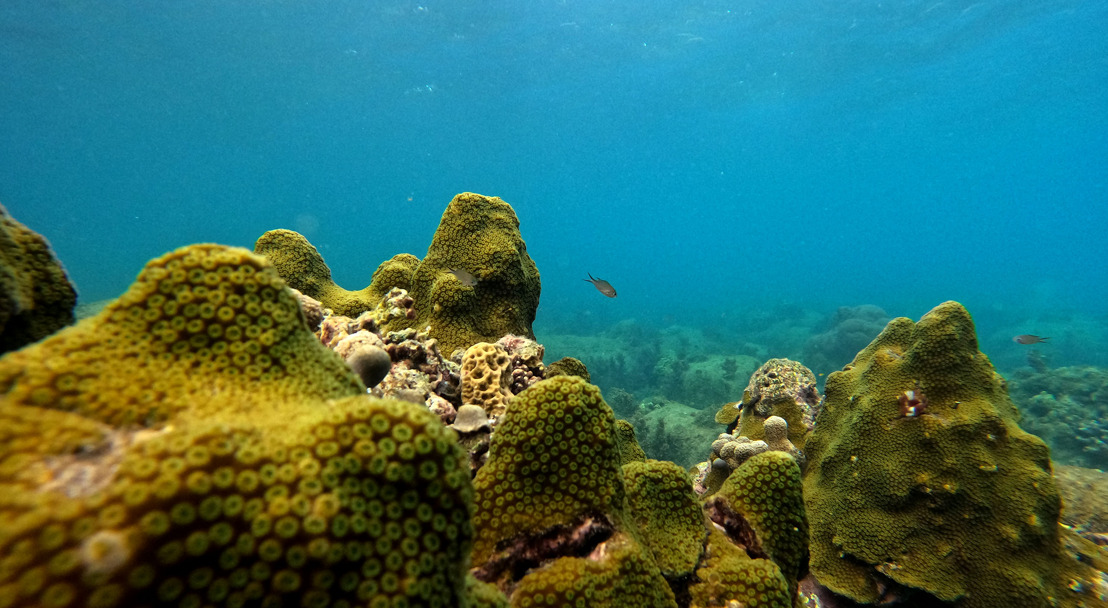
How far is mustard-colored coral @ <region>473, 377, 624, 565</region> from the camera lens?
2.68 m

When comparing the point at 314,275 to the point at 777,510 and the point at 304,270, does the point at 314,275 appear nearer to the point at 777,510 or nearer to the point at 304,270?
the point at 304,270

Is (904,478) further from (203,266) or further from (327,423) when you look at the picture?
(203,266)

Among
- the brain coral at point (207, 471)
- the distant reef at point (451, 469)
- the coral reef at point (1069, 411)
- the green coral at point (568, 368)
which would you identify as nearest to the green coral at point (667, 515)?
the distant reef at point (451, 469)

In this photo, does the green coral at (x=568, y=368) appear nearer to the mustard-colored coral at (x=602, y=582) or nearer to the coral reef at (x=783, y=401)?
the coral reef at (x=783, y=401)

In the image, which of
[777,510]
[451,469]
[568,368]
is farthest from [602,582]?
[568,368]

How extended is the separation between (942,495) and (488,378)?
507 centimetres

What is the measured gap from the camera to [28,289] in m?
2.58

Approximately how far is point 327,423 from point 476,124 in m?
111

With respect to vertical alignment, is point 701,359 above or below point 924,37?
below

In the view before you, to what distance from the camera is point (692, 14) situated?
48812 mm

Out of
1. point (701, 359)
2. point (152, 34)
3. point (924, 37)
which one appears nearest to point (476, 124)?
point (152, 34)

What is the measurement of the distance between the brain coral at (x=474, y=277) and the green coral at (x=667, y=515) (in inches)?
129

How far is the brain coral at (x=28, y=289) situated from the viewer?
2.40 metres

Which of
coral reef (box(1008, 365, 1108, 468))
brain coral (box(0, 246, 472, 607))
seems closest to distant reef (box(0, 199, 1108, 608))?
brain coral (box(0, 246, 472, 607))
